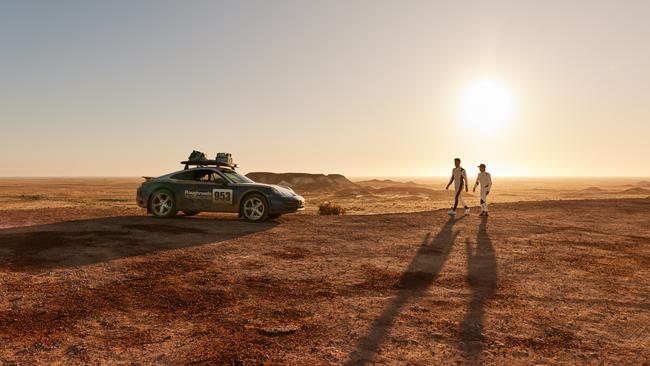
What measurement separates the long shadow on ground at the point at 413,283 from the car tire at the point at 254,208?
4.79 meters

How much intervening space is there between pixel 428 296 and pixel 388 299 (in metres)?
0.56

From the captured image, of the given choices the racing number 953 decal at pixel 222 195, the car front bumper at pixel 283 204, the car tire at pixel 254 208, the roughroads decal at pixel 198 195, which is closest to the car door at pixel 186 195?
the roughroads decal at pixel 198 195

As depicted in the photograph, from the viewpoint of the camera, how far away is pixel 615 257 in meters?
7.92

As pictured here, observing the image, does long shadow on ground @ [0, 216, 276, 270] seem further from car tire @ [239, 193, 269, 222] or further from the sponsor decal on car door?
the sponsor decal on car door

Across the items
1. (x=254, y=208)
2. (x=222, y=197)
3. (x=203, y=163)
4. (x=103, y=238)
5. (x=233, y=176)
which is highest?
(x=203, y=163)

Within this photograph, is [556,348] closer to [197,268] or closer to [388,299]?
[388,299]

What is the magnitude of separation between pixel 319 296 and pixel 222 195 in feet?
25.0

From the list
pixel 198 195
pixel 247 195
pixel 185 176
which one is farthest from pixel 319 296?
pixel 185 176

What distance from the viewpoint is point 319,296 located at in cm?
530

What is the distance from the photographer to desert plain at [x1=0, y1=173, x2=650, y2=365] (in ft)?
12.0

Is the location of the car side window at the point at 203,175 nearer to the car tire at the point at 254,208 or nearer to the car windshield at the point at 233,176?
the car windshield at the point at 233,176

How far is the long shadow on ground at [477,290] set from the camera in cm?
376

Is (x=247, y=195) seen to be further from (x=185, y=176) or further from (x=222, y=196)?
(x=185, y=176)

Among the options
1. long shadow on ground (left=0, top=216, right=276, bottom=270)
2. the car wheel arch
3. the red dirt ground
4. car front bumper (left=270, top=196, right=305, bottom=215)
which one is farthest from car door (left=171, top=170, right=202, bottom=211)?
car front bumper (left=270, top=196, right=305, bottom=215)
